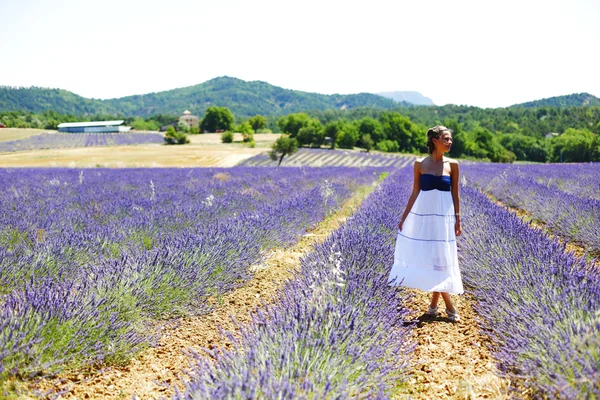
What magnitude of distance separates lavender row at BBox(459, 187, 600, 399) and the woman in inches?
12.7

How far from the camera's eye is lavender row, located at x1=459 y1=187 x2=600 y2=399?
1.62 m

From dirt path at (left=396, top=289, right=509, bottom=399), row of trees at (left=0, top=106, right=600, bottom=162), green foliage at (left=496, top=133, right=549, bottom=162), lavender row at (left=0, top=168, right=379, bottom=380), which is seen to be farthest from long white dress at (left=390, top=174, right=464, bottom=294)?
green foliage at (left=496, top=133, right=549, bottom=162)

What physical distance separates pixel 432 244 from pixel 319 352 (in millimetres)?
1462

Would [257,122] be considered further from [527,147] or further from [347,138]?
[527,147]

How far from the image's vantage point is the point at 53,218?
15.5 feet

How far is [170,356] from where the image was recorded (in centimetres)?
244

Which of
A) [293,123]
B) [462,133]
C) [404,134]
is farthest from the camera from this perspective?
[293,123]

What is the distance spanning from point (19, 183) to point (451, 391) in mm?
11108

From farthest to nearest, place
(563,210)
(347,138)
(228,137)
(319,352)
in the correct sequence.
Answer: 1. (228,137)
2. (347,138)
3. (563,210)
4. (319,352)

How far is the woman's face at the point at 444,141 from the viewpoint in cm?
278

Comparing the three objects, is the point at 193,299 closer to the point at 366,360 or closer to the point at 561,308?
the point at 366,360

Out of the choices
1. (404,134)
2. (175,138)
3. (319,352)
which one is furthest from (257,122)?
(319,352)

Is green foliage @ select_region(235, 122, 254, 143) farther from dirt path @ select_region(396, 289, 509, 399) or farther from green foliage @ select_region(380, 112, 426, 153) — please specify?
dirt path @ select_region(396, 289, 509, 399)

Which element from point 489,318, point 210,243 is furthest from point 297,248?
point 489,318
